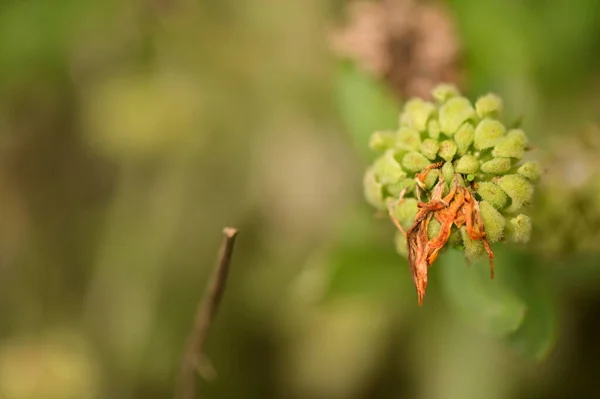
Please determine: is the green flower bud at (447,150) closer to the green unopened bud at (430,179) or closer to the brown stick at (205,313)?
the green unopened bud at (430,179)

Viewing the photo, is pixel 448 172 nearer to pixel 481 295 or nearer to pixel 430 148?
pixel 430 148

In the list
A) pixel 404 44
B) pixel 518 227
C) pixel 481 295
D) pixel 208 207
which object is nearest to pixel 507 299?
pixel 481 295

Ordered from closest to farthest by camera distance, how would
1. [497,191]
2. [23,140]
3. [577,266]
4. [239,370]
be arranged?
[497,191]
[577,266]
[239,370]
[23,140]

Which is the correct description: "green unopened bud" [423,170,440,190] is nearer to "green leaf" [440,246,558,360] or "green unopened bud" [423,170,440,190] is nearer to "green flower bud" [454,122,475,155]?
"green flower bud" [454,122,475,155]

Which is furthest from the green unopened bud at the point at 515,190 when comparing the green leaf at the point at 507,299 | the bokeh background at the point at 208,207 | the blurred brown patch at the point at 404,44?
the bokeh background at the point at 208,207

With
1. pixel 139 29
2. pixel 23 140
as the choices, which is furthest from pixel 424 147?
pixel 23 140

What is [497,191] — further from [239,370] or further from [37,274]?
[37,274]

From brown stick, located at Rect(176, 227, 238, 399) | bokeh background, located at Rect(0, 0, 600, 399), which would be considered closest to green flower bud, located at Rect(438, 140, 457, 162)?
brown stick, located at Rect(176, 227, 238, 399)
